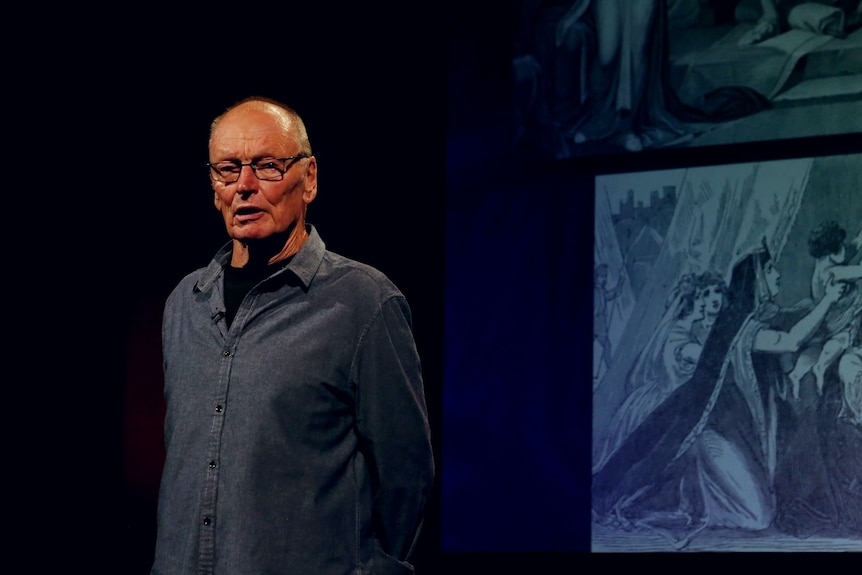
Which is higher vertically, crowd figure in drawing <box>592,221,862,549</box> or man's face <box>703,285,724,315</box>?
man's face <box>703,285,724,315</box>

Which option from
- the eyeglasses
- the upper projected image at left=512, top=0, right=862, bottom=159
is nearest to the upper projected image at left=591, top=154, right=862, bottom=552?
the upper projected image at left=512, top=0, right=862, bottom=159

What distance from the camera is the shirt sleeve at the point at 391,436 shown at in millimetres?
1759

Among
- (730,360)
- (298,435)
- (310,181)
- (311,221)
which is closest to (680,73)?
(730,360)

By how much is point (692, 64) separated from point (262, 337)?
1936mm

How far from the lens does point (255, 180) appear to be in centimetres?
189

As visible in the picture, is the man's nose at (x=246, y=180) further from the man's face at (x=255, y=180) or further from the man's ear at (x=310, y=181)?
the man's ear at (x=310, y=181)

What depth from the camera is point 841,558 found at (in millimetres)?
2846

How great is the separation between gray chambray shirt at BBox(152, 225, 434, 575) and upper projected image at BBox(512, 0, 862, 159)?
1.64 m

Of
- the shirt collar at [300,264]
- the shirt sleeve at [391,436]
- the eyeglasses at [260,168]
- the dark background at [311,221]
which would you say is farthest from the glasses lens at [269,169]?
the dark background at [311,221]

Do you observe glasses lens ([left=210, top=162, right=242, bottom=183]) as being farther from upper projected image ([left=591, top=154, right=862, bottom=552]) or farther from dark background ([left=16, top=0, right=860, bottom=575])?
upper projected image ([left=591, top=154, right=862, bottom=552])

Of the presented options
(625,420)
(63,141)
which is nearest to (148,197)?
(63,141)

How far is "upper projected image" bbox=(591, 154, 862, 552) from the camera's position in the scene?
2.91m

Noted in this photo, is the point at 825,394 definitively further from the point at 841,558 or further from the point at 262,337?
the point at 262,337

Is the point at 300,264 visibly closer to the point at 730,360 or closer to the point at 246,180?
the point at 246,180
